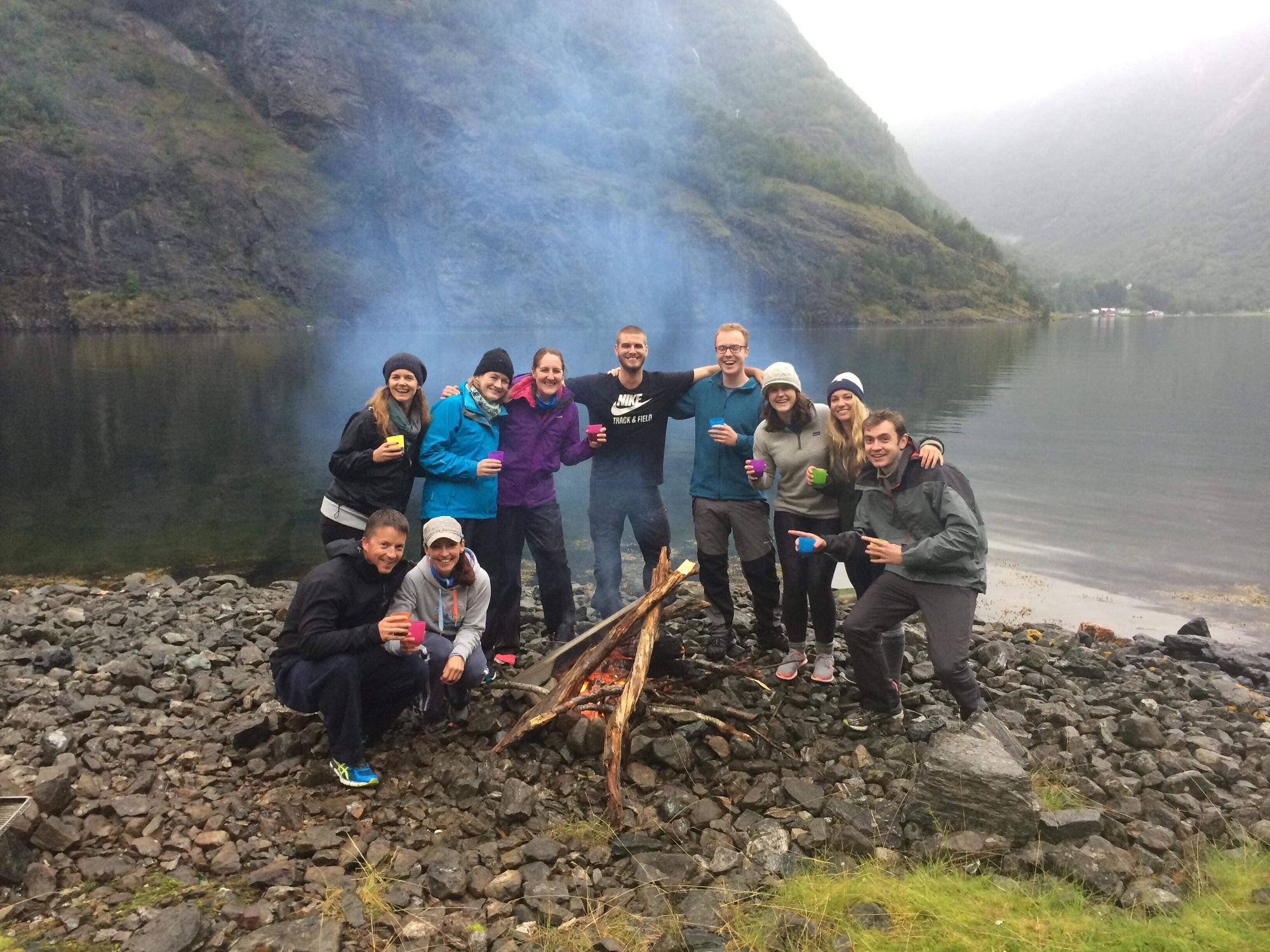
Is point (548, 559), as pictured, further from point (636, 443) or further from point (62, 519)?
point (62, 519)

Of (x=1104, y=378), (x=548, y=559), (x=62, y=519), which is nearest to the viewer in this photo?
(x=548, y=559)

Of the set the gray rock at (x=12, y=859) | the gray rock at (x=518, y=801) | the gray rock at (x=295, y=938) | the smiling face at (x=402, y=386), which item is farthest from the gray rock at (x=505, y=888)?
the smiling face at (x=402, y=386)

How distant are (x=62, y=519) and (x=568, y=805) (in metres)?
15.9

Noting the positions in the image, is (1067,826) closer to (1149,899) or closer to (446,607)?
(1149,899)

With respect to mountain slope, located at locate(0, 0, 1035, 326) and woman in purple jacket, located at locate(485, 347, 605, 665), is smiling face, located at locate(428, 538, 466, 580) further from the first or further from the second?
mountain slope, located at locate(0, 0, 1035, 326)

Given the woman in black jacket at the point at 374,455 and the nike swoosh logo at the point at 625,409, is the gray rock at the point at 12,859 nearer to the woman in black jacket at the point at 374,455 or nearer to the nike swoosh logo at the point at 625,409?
the woman in black jacket at the point at 374,455

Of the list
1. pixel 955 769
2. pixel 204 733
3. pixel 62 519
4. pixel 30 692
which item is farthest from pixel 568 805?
pixel 62 519

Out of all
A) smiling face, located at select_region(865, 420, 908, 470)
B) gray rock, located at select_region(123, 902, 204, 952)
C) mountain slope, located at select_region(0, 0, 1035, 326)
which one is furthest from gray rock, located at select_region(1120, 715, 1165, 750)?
mountain slope, located at select_region(0, 0, 1035, 326)

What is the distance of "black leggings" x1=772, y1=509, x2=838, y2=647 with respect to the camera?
281 inches

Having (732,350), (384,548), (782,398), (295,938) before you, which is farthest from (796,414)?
(295,938)

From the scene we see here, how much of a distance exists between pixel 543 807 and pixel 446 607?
1.51 metres

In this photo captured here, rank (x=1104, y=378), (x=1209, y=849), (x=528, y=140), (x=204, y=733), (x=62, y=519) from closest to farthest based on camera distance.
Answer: (x=1209, y=849), (x=204, y=733), (x=62, y=519), (x=1104, y=378), (x=528, y=140)

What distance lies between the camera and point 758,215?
352ft

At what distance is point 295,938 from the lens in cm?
427
